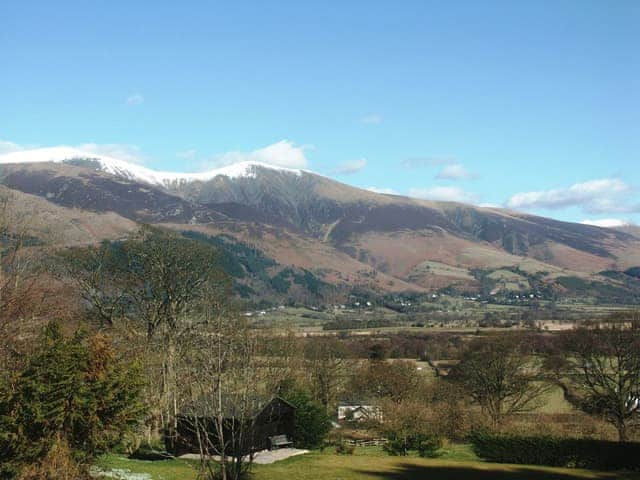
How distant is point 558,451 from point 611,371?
17.0 m

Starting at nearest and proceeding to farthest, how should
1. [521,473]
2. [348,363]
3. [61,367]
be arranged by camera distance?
[61,367] < [521,473] < [348,363]

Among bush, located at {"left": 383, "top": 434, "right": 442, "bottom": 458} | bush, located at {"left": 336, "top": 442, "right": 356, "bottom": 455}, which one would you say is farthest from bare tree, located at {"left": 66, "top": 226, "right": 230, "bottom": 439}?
bush, located at {"left": 383, "top": 434, "right": 442, "bottom": 458}

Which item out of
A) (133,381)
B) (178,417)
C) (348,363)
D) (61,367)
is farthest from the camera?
(348,363)

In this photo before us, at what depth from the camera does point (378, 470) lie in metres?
36.1

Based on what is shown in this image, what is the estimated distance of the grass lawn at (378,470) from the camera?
33.4 meters

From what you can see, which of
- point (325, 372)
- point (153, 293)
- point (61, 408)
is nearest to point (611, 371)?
point (325, 372)

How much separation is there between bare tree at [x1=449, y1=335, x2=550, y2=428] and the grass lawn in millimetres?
16648

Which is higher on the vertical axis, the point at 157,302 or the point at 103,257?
the point at 103,257

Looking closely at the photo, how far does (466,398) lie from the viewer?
202 feet

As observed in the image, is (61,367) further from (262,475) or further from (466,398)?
(466,398)

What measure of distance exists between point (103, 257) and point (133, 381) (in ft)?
94.5

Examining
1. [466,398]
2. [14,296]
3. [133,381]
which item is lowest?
[466,398]

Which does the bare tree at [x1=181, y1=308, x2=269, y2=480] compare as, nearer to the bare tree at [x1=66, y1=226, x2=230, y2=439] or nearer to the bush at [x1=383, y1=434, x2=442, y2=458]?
the bare tree at [x1=66, y1=226, x2=230, y2=439]

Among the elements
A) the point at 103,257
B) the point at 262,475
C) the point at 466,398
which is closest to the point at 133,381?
the point at 262,475
